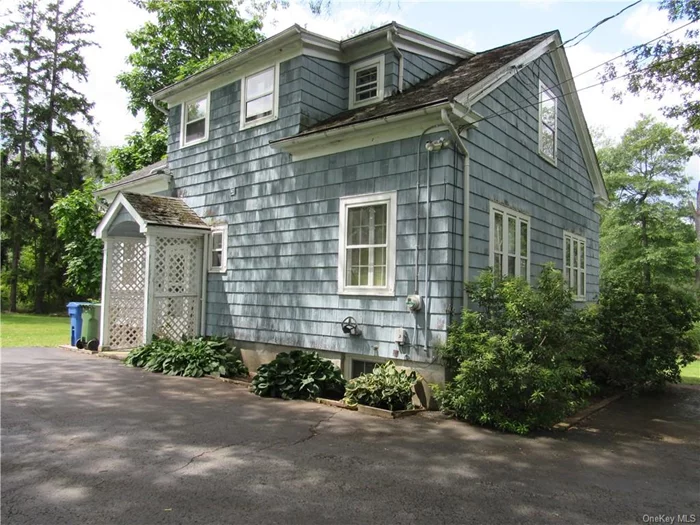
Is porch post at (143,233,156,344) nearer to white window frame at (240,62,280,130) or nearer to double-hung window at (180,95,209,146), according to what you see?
double-hung window at (180,95,209,146)

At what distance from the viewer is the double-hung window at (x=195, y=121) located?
1183 centimetres

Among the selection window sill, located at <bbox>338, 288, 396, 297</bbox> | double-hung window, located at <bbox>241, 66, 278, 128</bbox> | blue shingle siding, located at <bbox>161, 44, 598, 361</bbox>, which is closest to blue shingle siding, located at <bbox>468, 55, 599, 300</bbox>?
blue shingle siding, located at <bbox>161, 44, 598, 361</bbox>

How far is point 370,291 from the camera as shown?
807 centimetres

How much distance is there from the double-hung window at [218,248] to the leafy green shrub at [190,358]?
5.38ft

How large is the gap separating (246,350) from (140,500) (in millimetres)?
6470

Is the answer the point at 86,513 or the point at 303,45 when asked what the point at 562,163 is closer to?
the point at 303,45

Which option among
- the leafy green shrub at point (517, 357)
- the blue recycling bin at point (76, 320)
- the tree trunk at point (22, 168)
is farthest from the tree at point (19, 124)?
the leafy green shrub at point (517, 357)

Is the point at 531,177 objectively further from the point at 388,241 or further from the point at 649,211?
the point at 649,211

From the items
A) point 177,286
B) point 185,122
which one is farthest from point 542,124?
point 177,286

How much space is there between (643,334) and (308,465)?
7225 mm

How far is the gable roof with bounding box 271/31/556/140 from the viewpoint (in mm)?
7977

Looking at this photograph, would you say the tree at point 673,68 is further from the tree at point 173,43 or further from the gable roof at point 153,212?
the tree at point 173,43

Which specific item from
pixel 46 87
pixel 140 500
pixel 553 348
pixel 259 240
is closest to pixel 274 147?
pixel 259 240

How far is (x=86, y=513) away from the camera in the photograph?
3.51 m
